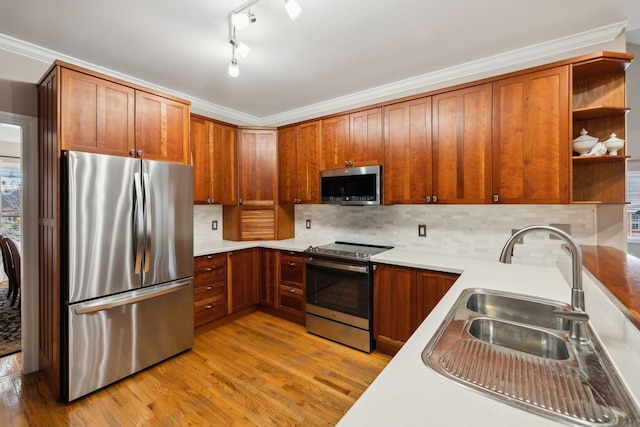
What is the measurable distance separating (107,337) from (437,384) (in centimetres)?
239

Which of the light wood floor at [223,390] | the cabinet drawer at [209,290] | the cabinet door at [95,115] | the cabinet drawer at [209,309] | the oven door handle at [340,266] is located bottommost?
the light wood floor at [223,390]

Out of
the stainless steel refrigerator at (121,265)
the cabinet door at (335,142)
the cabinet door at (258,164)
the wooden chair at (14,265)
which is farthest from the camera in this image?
the cabinet door at (258,164)

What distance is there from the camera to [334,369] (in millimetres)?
2471

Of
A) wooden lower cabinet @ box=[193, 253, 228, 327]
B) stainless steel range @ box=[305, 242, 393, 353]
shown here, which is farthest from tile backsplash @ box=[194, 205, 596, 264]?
wooden lower cabinet @ box=[193, 253, 228, 327]

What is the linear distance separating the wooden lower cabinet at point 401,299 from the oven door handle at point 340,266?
109 mm

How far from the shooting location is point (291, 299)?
11.0 feet

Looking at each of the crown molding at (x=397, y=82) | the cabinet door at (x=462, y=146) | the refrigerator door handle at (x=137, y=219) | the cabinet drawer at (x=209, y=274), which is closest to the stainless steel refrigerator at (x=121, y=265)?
the refrigerator door handle at (x=137, y=219)

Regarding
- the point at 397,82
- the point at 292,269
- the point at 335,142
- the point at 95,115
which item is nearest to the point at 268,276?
the point at 292,269

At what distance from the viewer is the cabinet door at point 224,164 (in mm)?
3502

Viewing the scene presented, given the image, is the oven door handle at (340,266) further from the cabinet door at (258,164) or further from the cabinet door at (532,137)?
the cabinet door at (532,137)

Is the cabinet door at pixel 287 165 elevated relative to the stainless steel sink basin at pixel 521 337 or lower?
elevated

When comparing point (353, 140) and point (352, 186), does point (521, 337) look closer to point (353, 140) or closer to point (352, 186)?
point (352, 186)

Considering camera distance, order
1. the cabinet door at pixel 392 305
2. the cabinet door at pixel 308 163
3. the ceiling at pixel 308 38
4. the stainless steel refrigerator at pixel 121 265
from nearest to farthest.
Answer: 1. the ceiling at pixel 308 38
2. the stainless steel refrigerator at pixel 121 265
3. the cabinet door at pixel 392 305
4. the cabinet door at pixel 308 163

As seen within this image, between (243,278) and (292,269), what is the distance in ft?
2.06
